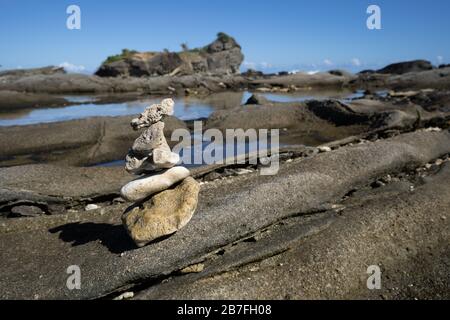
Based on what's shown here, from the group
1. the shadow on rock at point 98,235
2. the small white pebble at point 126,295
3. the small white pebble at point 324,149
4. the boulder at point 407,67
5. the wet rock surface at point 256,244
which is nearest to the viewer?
the small white pebble at point 126,295

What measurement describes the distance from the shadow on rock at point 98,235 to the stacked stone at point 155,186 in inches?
12.4

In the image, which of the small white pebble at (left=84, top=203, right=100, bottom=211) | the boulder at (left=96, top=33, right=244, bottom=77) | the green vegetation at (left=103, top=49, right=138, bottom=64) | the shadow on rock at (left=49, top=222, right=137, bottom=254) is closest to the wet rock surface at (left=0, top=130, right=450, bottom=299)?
the shadow on rock at (left=49, top=222, right=137, bottom=254)

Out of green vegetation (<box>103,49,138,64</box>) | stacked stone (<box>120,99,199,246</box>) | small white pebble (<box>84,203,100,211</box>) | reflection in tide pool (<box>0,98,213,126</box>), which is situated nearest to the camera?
stacked stone (<box>120,99,199,246</box>)

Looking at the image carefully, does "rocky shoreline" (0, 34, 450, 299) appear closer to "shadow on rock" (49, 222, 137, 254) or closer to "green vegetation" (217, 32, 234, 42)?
"shadow on rock" (49, 222, 137, 254)

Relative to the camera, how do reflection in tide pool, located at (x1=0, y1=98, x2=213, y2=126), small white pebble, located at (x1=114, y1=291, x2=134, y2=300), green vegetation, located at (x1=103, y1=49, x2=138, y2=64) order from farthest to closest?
green vegetation, located at (x1=103, y1=49, x2=138, y2=64) → reflection in tide pool, located at (x1=0, y1=98, x2=213, y2=126) → small white pebble, located at (x1=114, y1=291, x2=134, y2=300)

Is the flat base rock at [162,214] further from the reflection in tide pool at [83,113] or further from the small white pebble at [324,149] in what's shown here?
the reflection in tide pool at [83,113]

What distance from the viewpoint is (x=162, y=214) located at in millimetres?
5762

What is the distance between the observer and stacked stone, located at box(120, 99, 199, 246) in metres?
5.64

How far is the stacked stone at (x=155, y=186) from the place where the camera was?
5637mm

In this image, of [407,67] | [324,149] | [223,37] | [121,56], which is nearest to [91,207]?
[324,149]

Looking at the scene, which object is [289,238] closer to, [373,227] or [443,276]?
[373,227]

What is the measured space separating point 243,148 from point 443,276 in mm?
8393

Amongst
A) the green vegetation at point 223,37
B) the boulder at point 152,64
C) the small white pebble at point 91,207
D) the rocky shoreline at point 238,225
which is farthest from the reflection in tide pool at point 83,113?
the green vegetation at point 223,37

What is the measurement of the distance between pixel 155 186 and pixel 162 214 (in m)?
0.41
